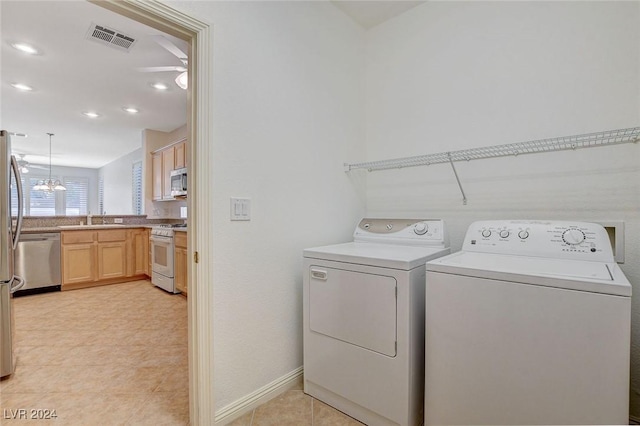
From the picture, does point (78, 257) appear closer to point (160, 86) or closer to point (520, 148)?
point (160, 86)

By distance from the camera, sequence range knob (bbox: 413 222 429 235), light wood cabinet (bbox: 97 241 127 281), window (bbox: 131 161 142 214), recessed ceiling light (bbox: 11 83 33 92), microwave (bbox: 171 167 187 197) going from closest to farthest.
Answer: range knob (bbox: 413 222 429 235) → recessed ceiling light (bbox: 11 83 33 92) → microwave (bbox: 171 167 187 197) → light wood cabinet (bbox: 97 241 127 281) → window (bbox: 131 161 142 214)

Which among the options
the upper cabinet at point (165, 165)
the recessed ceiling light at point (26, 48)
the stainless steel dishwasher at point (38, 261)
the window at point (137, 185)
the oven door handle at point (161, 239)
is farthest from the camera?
the window at point (137, 185)

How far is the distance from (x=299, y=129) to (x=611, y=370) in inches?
70.5

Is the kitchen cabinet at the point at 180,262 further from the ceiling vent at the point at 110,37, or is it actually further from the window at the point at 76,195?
the window at the point at 76,195

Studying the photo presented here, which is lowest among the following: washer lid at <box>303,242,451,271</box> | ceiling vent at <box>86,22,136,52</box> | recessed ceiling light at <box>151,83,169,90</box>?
washer lid at <box>303,242,451,271</box>

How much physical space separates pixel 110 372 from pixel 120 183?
694 centimetres

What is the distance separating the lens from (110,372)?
202 cm

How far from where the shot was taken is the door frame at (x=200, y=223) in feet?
4.59

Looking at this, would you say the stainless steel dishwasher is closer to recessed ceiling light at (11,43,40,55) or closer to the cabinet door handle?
recessed ceiling light at (11,43,40,55)

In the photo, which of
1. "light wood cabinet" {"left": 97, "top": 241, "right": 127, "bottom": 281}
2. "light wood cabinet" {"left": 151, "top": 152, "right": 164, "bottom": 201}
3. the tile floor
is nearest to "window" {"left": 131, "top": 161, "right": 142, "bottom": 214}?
"light wood cabinet" {"left": 151, "top": 152, "right": 164, "bottom": 201}

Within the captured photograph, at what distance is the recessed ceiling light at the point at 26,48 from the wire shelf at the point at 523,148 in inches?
122

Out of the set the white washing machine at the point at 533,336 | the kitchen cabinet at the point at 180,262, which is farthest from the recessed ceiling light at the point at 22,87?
the white washing machine at the point at 533,336

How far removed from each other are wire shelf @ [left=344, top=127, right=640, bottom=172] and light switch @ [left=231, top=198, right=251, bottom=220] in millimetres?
977

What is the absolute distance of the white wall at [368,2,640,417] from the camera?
1.52 m
